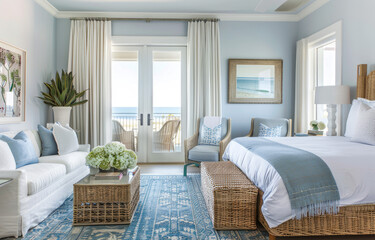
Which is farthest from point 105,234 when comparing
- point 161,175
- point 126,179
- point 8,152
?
point 161,175

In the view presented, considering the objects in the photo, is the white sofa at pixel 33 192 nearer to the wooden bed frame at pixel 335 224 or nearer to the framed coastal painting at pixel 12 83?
the framed coastal painting at pixel 12 83

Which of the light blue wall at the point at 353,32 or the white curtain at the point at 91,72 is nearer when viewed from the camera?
the light blue wall at the point at 353,32

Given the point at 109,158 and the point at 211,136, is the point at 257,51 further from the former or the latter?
the point at 109,158

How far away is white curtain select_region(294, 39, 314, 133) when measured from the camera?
495cm

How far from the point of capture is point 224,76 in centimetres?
530

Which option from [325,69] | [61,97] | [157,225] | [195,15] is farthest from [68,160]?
[325,69]

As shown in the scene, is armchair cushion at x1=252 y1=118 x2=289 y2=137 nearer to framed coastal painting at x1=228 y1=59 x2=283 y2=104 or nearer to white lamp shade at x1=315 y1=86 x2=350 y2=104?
framed coastal painting at x1=228 y1=59 x2=283 y2=104

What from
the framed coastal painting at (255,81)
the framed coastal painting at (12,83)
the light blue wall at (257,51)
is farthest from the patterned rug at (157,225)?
the framed coastal painting at (255,81)

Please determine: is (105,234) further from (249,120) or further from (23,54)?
(249,120)

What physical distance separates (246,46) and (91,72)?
2.94 meters

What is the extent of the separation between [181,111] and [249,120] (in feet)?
4.34

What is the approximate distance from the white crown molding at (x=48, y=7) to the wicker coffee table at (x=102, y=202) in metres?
3.47

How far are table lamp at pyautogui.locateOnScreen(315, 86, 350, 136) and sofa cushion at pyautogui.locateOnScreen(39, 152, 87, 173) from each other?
336 centimetres

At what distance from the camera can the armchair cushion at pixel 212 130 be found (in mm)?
4742
